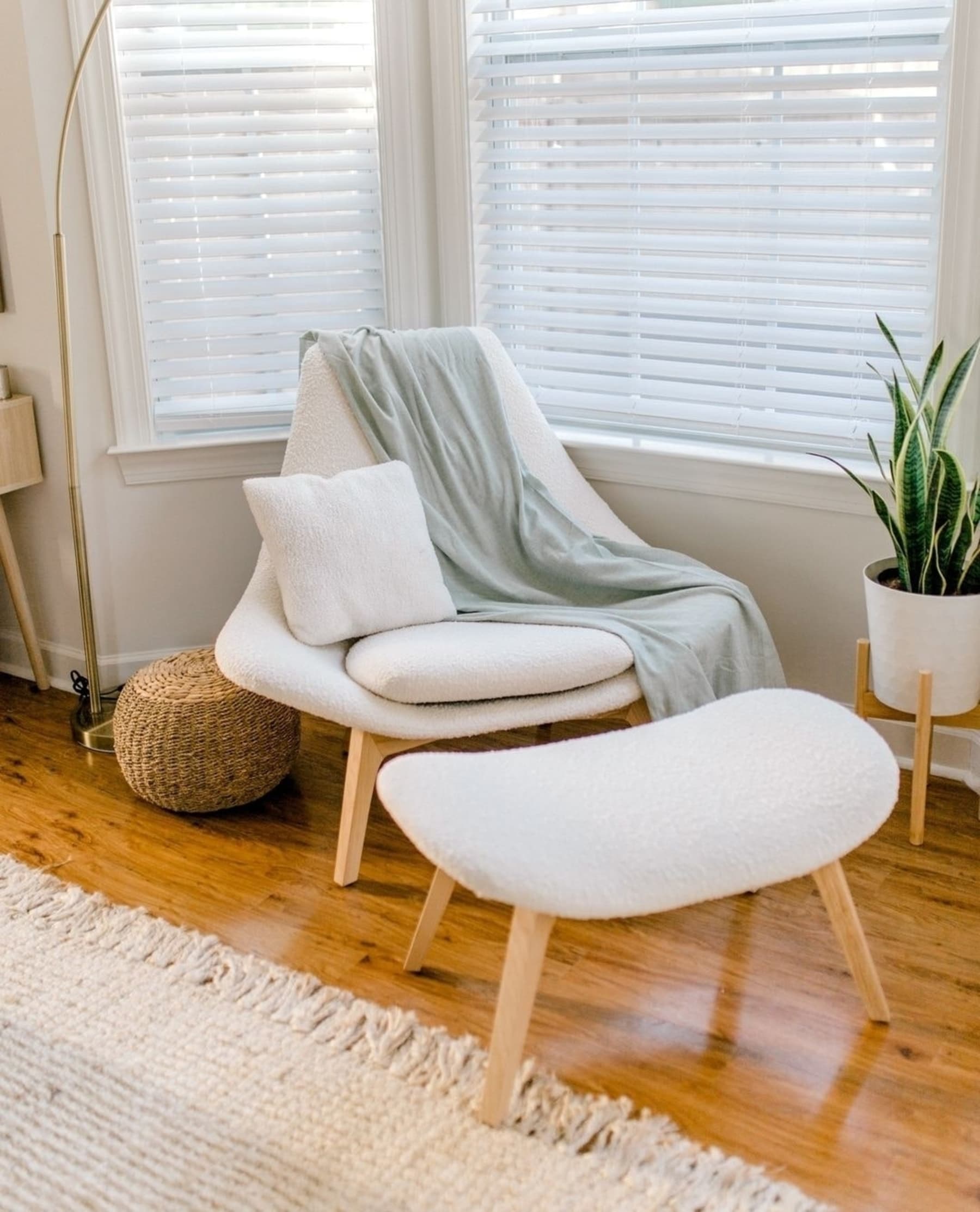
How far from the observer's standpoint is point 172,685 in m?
2.70

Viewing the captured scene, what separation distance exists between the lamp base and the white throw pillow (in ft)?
2.45

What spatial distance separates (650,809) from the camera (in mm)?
1832

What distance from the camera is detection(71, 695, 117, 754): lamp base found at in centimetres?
307

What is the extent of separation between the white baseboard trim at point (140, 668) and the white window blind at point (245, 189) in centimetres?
60

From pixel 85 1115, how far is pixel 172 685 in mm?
1008

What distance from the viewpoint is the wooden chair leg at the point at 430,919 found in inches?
82.4

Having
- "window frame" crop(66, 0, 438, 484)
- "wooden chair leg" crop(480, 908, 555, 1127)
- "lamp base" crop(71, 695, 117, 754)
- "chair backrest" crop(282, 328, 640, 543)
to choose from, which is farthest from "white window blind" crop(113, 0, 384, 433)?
"wooden chair leg" crop(480, 908, 555, 1127)

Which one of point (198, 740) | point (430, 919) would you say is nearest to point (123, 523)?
point (198, 740)

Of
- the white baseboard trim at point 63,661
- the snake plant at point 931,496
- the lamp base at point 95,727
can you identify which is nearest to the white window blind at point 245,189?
the white baseboard trim at point 63,661

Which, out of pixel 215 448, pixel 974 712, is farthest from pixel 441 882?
pixel 215 448

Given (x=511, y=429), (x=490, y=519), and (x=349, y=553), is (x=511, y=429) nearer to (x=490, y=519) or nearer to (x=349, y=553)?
(x=490, y=519)

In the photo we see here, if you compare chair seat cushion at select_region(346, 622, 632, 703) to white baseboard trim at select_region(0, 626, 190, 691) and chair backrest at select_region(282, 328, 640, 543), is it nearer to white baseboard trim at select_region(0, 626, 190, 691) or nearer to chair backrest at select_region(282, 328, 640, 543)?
chair backrest at select_region(282, 328, 640, 543)

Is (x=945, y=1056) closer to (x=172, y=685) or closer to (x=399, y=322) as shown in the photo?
(x=172, y=685)

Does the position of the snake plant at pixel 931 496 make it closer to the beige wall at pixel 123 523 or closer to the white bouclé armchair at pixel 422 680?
the beige wall at pixel 123 523
